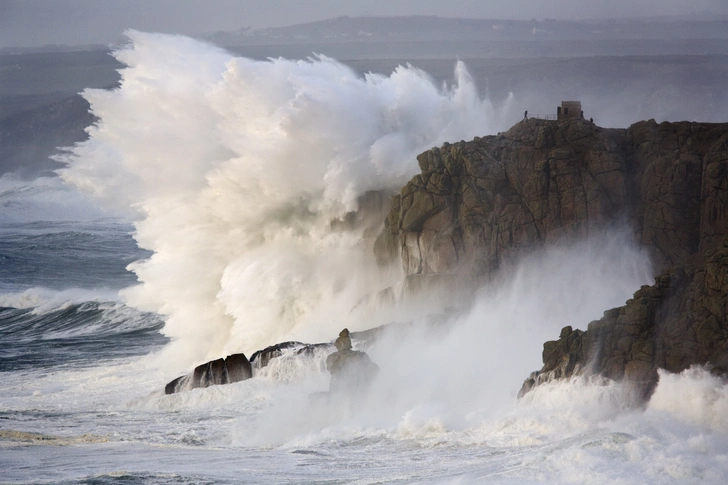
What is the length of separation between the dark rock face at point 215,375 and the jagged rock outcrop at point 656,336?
765 centimetres

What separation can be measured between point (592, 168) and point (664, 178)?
1884 mm

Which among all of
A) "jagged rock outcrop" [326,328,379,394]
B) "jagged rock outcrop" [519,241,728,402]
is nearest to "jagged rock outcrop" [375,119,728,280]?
"jagged rock outcrop" [519,241,728,402]

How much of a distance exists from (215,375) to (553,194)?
9.44 m

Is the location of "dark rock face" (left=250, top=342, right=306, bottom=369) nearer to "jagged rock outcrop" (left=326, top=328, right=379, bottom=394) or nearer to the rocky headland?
the rocky headland

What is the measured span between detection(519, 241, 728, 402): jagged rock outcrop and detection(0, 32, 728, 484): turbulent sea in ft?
1.27

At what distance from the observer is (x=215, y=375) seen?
92.3 feet

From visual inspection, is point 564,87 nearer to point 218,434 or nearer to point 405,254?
point 405,254

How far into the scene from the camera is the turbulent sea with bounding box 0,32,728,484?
2122cm

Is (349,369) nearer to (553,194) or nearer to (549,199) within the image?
(549,199)

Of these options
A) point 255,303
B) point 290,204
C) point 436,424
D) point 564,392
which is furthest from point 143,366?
point 564,392

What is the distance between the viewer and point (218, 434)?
2466cm

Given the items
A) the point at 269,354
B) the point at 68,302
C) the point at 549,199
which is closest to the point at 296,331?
the point at 269,354

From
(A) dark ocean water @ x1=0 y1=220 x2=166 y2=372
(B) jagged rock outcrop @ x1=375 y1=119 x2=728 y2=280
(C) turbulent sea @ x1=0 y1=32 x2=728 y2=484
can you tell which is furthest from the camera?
(A) dark ocean water @ x1=0 y1=220 x2=166 y2=372

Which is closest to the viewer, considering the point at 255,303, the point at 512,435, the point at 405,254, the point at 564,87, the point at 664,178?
the point at 512,435
